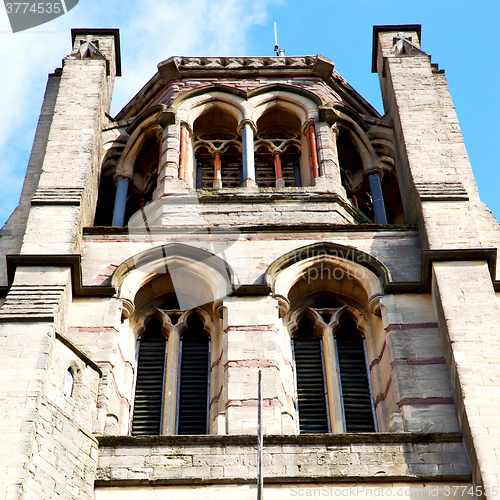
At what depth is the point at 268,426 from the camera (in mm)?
12453

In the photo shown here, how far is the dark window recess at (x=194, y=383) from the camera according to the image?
13508mm

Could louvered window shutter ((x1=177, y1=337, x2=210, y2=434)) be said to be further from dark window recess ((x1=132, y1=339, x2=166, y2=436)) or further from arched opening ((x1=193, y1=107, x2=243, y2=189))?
arched opening ((x1=193, y1=107, x2=243, y2=189))

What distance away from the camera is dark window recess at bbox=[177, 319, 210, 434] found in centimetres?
1351

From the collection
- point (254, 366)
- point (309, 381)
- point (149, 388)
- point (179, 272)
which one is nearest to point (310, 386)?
point (309, 381)

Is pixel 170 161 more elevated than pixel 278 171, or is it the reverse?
pixel 278 171

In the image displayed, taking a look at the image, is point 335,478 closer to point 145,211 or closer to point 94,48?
point 145,211

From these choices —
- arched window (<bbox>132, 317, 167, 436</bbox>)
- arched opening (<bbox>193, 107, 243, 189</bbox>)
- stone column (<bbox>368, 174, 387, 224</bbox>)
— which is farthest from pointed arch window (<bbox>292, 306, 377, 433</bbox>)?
arched opening (<bbox>193, 107, 243, 189</bbox>)

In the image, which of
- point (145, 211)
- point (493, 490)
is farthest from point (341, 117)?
point (493, 490)

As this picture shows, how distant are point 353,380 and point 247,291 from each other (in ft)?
5.89

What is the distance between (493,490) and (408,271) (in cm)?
454

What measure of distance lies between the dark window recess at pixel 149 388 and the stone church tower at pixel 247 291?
3 cm

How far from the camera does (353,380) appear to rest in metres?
14.1

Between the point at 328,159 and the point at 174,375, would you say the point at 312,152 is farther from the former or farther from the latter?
the point at 174,375

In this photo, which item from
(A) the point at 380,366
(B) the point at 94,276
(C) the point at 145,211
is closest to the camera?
(A) the point at 380,366
